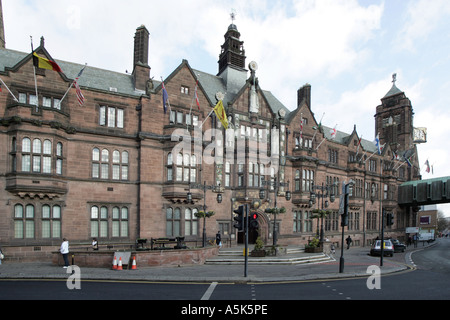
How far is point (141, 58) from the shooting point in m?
29.7

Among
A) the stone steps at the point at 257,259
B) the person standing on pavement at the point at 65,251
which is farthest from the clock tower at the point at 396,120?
the person standing on pavement at the point at 65,251

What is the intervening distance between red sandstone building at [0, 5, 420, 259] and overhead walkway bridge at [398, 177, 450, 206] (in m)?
22.6

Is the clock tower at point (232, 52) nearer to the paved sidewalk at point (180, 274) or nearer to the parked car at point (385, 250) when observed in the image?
the parked car at point (385, 250)

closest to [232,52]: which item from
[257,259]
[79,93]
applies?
[79,93]

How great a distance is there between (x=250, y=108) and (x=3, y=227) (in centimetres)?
2248

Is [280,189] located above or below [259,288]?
above

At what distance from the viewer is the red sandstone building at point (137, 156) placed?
911 inches

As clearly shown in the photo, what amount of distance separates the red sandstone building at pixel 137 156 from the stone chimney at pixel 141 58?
3.5 inches

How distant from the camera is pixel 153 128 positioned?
28.0m

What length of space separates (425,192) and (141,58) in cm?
4582

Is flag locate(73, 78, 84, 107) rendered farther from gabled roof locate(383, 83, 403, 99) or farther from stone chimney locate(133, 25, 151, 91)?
gabled roof locate(383, 83, 403, 99)

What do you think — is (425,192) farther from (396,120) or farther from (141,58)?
(141,58)
